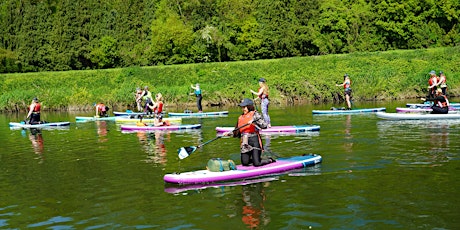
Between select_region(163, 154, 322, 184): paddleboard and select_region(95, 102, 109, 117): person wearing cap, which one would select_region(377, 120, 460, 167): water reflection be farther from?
select_region(95, 102, 109, 117): person wearing cap

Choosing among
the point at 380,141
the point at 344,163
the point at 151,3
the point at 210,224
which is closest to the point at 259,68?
the point at 151,3

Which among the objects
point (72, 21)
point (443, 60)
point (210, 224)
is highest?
point (72, 21)

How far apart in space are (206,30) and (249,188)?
160ft

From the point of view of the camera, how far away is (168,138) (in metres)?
23.7

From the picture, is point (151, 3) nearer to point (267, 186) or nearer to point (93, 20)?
point (93, 20)

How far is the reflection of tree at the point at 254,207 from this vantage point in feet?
34.6

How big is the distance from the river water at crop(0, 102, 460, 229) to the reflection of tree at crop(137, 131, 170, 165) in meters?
0.07

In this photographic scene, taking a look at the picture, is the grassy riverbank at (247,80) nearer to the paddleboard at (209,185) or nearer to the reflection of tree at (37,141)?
the reflection of tree at (37,141)

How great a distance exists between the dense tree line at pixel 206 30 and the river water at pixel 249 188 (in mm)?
37168

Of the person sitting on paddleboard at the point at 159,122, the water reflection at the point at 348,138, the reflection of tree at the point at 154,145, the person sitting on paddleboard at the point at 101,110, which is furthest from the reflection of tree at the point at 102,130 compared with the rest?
the water reflection at the point at 348,138

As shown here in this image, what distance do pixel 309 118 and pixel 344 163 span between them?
47.5ft

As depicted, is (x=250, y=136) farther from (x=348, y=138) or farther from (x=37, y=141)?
(x=37, y=141)

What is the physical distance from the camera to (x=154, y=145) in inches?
848

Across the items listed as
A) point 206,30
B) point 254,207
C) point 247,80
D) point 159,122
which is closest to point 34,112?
point 159,122
